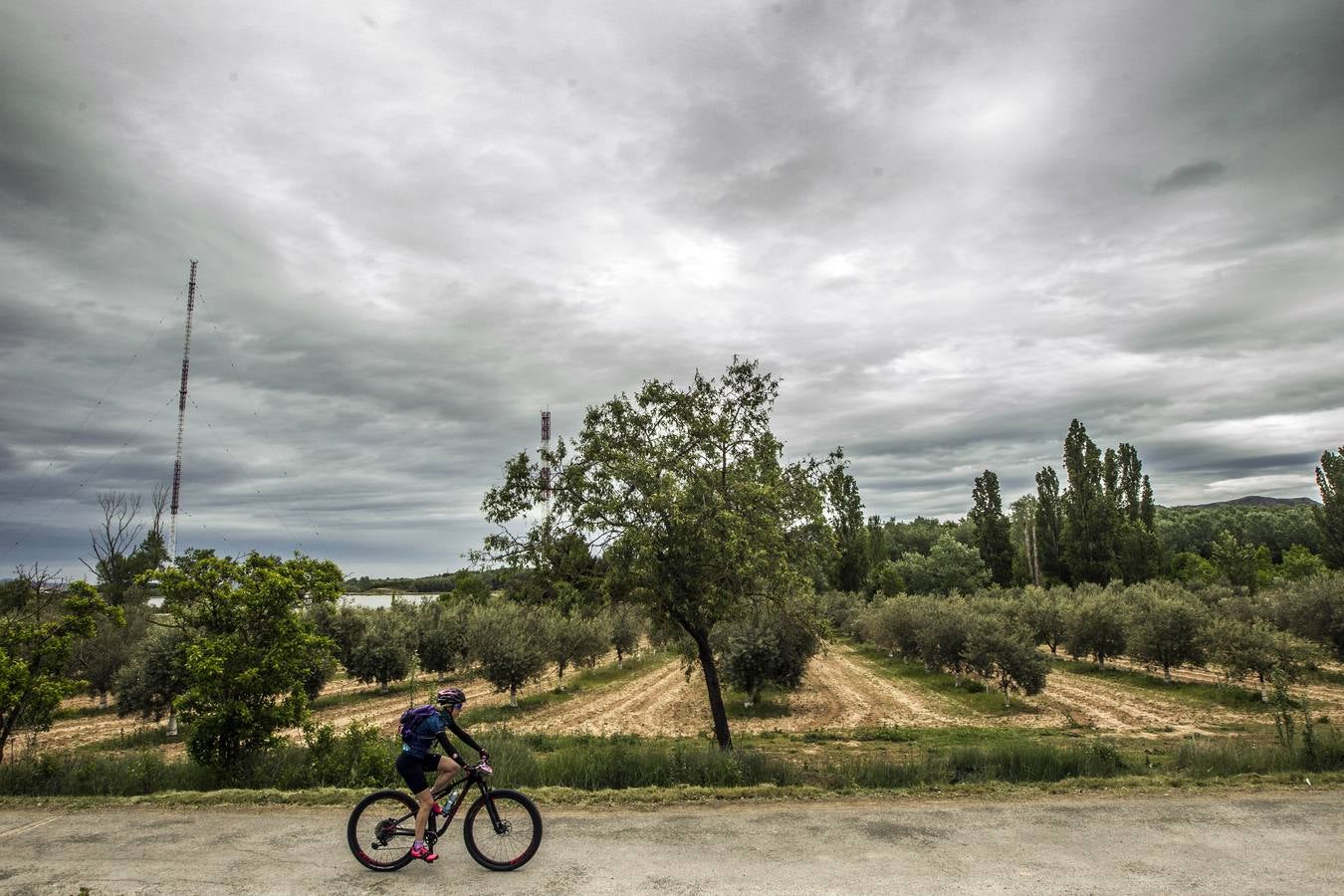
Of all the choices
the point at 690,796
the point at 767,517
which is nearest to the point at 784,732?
the point at 767,517

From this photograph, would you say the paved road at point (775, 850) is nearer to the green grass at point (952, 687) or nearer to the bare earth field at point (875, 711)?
the bare earth field at point (875, 711)

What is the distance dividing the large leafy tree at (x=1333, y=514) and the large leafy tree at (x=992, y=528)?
28.8 meters

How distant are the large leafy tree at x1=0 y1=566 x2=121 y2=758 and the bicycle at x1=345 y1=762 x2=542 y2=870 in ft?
30.5

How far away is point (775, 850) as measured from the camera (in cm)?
859

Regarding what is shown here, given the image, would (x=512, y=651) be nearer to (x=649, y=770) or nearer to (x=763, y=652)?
(x=763, y=652)

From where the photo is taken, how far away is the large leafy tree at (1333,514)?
218 feet

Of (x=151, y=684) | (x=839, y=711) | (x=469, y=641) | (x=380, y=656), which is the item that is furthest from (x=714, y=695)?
(x=380, y=656)

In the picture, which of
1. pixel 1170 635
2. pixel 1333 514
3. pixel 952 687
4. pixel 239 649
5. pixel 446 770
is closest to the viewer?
pixel 446 770

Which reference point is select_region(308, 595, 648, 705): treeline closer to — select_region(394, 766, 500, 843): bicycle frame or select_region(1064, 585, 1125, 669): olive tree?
select_region(394, 766, 500, 843): bicycle frame

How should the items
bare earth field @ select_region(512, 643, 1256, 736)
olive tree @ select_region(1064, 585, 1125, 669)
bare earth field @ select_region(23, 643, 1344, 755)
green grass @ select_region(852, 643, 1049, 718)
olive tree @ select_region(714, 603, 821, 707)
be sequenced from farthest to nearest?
olive tree @ select_region(1064, 585, 1125, 669), olive tree @ select_region(714, 603, 821, 707), green grass @ select_region(852, 643, 1049, 718), bare earth field @ select_region(512, 643, 1256, 736), bare earth field @ select_region(23, 643, 1344, 755)

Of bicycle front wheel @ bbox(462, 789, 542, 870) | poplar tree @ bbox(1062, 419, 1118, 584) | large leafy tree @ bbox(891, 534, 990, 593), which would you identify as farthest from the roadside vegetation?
large leafy tree @ bbox(891, 534, 990, 593)

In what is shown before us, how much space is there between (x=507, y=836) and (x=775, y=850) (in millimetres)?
3308

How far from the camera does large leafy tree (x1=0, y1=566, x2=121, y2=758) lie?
12.6 meters

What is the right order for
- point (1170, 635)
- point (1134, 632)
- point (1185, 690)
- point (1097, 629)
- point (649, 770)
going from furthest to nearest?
1. point (1097, 629)
2. point (1134, 632)
3. point (1170, 635)
4. point (1185, 690)
5. point (649, 770)
